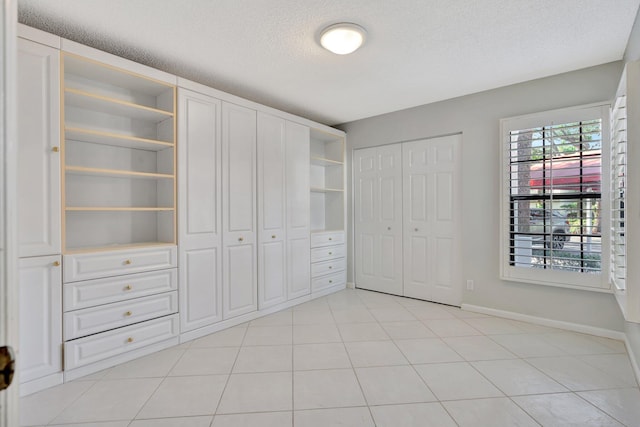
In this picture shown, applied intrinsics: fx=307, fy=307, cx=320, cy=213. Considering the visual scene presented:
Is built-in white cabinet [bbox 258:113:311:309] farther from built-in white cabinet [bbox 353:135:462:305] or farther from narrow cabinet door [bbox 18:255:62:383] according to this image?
narrow cabinet door [bbox 18:255:62:383]

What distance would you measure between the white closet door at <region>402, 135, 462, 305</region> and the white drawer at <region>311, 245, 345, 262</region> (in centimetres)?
96

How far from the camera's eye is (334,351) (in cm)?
259

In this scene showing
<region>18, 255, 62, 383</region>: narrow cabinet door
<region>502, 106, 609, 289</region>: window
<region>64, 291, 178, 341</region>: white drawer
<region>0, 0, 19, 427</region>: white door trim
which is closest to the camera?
<region>0, 0, 19, 427</region>: white door trim

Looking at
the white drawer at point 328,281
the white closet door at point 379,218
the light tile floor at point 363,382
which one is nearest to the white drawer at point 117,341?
the light tile floor at point 363,382

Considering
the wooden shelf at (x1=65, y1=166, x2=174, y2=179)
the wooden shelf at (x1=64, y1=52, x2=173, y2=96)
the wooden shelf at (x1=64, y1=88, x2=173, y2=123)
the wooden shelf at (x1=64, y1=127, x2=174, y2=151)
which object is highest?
the wooden shelf at (x1=64, y1=52, x2=173, y2=96)

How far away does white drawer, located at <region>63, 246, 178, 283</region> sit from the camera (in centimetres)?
216

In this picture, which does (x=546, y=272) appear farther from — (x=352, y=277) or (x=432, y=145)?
(x=352, y=277)

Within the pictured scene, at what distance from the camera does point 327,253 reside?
172 inches

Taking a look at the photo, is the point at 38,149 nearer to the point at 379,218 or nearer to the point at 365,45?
the point at 365,45

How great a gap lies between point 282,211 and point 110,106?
1934 mm

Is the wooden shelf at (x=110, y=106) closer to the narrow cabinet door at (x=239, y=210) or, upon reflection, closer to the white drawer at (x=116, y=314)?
the narrow cabinet door at (x=239, y=210)

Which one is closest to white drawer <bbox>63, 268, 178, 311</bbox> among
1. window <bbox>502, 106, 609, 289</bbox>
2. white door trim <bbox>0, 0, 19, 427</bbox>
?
white door trim <bbox>0, 0, 19, 427</bbox>

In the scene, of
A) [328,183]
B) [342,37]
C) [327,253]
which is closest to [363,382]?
[327,253]

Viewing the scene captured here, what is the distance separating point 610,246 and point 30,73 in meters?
4.59
